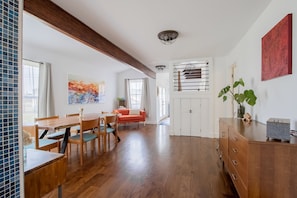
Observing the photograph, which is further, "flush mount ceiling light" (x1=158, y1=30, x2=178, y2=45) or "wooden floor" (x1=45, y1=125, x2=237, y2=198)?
"flush mount ceiling light" (x1=158, y1=30, x2=178, y2=45)

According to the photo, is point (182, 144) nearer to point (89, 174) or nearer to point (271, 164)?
point (89, 174)

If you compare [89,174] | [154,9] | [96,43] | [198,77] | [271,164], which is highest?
[154,9]

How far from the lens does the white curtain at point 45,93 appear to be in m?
3.85

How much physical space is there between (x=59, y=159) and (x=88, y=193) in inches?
44.6

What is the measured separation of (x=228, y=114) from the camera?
439 cm

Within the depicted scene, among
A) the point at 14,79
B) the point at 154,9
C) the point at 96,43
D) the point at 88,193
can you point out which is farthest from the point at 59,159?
the point at 96,43

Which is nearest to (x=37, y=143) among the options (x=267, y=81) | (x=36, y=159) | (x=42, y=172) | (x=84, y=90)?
(x=36, y=159)

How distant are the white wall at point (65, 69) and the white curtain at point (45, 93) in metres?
0.22

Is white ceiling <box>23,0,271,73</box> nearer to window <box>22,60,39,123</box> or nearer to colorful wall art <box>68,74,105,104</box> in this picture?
window <box>22,60,39,123</box>

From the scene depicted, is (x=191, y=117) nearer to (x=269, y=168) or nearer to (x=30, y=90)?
(x=269, y=168)

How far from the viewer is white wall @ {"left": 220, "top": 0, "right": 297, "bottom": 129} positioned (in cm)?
156

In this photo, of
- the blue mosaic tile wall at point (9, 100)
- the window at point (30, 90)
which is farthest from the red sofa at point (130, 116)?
the blue mosaic tile wall at point (9, 100)

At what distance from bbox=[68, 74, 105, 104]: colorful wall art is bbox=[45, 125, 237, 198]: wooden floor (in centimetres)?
185

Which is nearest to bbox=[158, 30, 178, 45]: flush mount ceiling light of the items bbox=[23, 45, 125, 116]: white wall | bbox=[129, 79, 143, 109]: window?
bbox=[23, 45, 125, 116]: white wall
